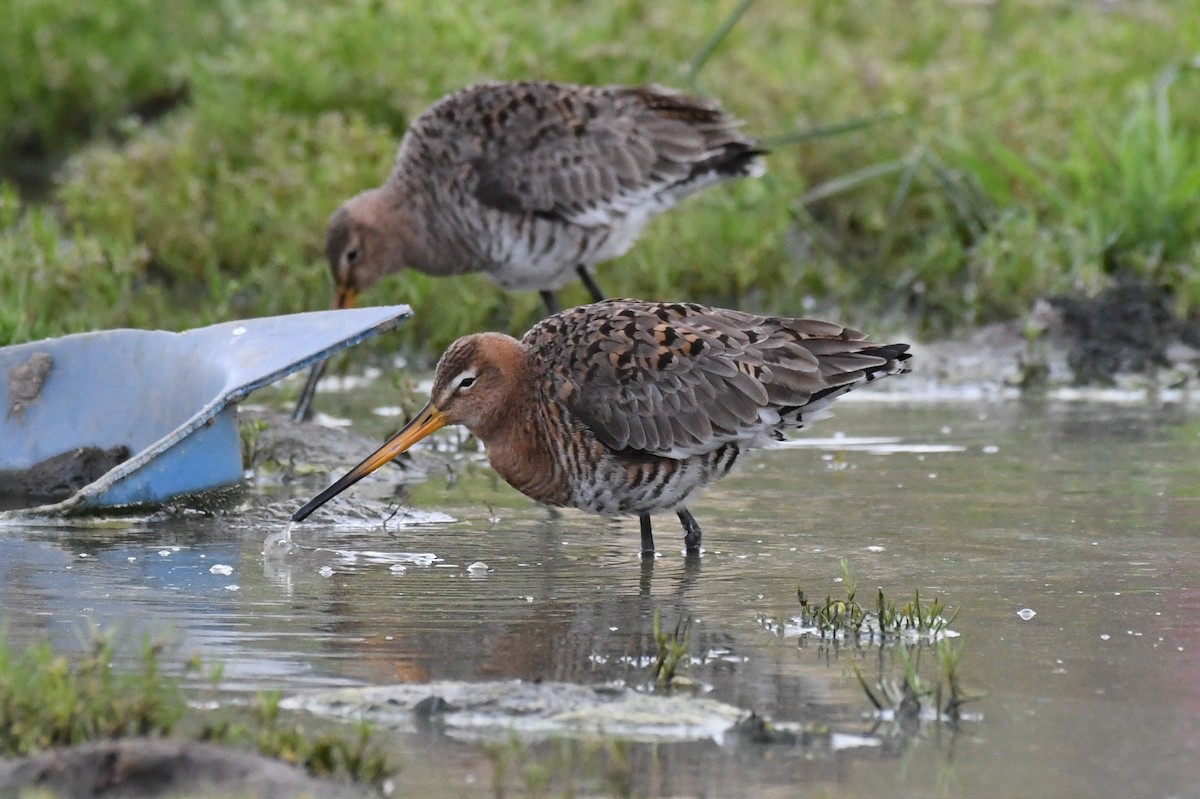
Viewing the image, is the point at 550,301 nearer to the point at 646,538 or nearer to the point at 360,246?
the point at 360,246

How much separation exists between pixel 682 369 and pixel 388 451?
1027 millimetres

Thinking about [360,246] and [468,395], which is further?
[360,246]

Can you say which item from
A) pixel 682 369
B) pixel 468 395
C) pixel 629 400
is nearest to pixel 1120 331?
pixel 682 369

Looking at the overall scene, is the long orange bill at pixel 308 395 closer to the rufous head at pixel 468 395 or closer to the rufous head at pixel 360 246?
the rufous head at pixel 360 246

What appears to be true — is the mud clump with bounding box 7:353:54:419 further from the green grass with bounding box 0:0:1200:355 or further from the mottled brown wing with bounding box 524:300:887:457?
the mottled brown wing with bounding box 524:300:887:457

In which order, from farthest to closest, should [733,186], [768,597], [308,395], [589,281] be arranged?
1. [733,186]
2. [589,281]
3. [308,395]
4. [768,597]

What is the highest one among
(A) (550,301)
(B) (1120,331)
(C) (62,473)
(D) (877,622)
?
(A) (550,301)

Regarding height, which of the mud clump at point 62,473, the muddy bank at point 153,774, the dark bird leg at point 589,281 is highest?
the dark bird leg at point 589,281

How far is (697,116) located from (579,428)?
172 inches

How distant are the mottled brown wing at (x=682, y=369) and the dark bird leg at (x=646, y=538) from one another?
276mm

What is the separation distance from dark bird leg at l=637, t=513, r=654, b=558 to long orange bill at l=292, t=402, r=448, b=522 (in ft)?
2.45

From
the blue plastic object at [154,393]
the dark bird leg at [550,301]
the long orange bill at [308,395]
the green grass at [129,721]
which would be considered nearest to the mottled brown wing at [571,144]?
the dark bird leg at [550,301]

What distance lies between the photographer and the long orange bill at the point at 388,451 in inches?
262

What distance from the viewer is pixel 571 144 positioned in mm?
10297
